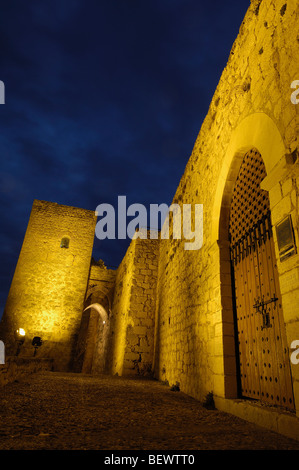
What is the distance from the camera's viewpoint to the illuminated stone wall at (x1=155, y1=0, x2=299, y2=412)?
2.14 meters

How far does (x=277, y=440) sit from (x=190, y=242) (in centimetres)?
346

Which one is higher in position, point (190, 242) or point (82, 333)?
point (190, 242)

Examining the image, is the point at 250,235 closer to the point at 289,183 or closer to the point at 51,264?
the point at 289,183

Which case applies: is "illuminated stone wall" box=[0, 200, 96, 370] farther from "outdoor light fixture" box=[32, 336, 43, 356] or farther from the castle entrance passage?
the castle entrance passage

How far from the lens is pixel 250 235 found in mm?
3033

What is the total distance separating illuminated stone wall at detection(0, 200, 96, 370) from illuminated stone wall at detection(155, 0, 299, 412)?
814cm

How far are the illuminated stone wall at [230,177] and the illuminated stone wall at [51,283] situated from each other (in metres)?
8.14

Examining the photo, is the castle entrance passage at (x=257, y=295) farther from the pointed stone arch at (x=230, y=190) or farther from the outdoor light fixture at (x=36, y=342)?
the outdoor light fixture at (x=36, y=342)

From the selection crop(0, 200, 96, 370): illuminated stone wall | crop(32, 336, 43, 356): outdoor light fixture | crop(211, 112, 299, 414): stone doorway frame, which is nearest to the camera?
crop(211, 112, 299, 414): stone doorway frame

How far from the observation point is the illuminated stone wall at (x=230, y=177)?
2.14 m

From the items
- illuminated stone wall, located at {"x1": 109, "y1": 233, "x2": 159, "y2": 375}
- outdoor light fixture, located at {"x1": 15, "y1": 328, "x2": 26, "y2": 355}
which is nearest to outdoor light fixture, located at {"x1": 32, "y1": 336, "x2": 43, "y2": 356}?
outdoor light fixture, located at {"x1": 15, "y1": 328, "x2": 26, "y2": 355}

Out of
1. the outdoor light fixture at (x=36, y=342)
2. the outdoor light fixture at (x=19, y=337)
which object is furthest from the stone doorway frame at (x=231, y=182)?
the outdoor light fixture at (x=19, y=337)
